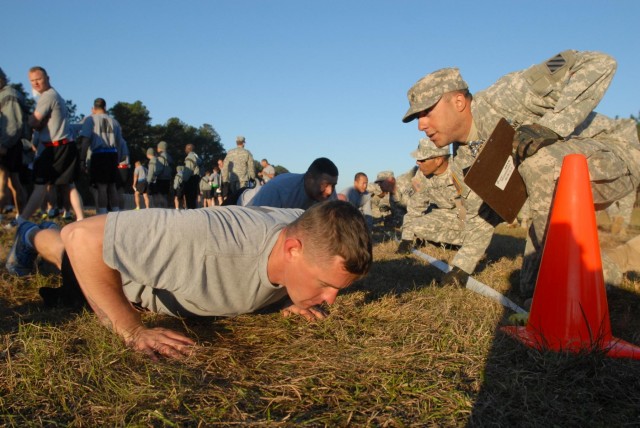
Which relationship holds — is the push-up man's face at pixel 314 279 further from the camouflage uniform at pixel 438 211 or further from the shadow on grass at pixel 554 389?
the camouflage uniform at pixel 438 211

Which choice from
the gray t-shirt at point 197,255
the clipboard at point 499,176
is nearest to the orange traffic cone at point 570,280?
the clipboard at point 499,176

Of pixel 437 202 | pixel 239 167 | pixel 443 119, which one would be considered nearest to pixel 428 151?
pixel 437 202

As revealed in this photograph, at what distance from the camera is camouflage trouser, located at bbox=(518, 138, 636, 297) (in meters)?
3.17

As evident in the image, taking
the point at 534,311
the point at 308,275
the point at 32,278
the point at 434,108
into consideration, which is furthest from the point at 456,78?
the point at 32,278

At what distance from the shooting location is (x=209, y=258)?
2041 mm

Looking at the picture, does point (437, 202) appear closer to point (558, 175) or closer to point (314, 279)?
point (558, 175)

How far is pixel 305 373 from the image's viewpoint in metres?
1.84

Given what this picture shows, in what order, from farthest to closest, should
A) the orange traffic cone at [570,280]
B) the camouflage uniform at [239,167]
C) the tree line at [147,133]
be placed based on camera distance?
the tree line at [147,133] < the camouflage uniform at [239,167] < the orange traffic cone at [570,280]

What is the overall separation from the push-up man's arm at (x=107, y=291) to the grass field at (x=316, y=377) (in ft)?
0.27

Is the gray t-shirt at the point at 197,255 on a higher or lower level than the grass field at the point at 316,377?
higher

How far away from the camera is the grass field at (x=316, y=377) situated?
5.05 feet

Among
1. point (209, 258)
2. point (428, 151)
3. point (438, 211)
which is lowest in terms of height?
point (438, 211)

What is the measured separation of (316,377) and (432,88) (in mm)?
2616

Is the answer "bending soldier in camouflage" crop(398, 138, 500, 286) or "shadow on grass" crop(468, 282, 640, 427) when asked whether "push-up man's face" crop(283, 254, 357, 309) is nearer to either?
"shadow on grass" crop(468, 282, 640, 427)
